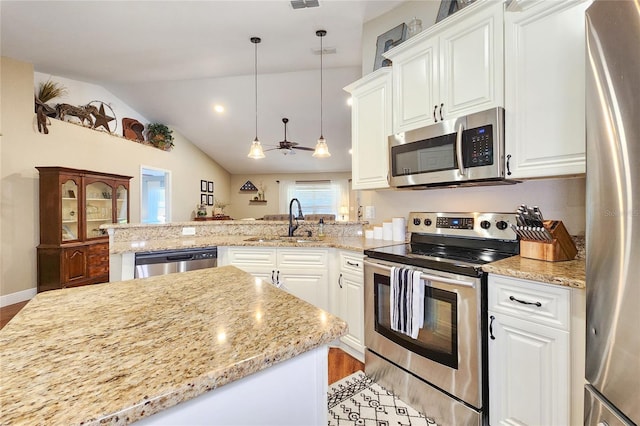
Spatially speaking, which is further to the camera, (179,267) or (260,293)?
(179,267)

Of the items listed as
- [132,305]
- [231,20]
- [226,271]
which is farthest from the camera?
[231,20]

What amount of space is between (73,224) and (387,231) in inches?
169

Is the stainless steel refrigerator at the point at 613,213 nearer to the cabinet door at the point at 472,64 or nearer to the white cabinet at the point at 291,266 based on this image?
the cabinet door at the point at 472,64

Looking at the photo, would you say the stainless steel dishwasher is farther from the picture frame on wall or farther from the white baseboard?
the white baseboard

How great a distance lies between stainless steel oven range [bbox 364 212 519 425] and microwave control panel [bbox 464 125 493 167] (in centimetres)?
43

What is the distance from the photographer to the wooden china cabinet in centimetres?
377

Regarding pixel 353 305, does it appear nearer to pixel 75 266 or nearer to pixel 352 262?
pixel 352 262

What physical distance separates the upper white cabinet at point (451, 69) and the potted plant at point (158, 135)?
5453 millimetres

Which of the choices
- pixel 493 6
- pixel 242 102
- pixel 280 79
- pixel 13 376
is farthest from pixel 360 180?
pixel 242 102

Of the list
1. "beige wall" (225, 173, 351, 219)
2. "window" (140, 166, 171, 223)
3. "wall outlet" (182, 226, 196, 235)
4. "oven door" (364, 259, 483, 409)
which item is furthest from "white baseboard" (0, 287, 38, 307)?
"beige wall" (225, 173, 351, 219)

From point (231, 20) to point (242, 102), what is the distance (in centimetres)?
298

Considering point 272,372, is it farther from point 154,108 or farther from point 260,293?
point 154,108

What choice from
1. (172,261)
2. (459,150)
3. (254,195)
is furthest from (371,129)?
(254,195)

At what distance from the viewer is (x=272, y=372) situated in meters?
0.66
